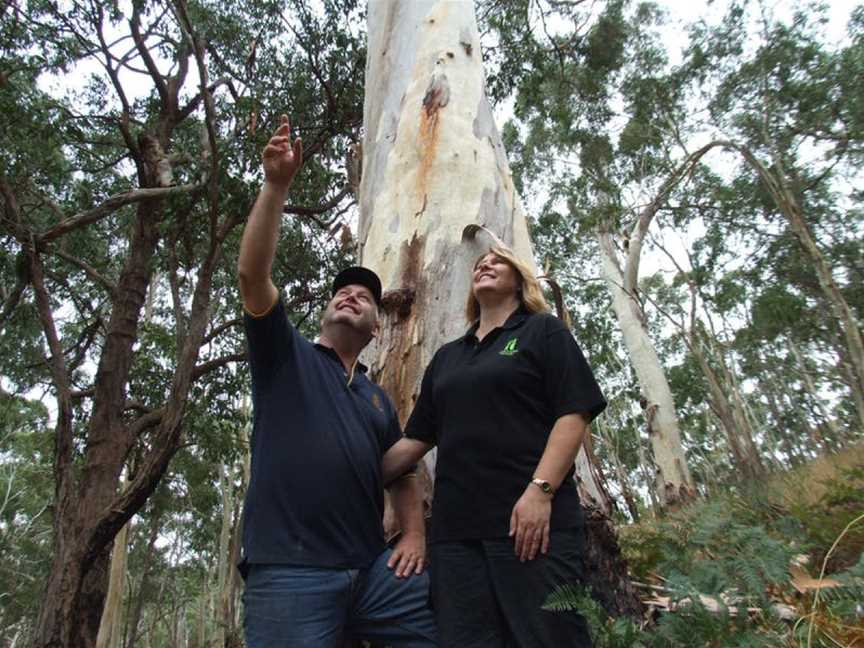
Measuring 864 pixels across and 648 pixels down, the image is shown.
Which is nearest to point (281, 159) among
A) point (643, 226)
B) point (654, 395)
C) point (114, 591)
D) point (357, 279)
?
point (357, 279)

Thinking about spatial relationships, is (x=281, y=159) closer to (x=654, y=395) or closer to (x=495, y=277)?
(x=495, y=277)

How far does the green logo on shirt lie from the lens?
1596mm

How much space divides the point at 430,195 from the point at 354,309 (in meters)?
0.70

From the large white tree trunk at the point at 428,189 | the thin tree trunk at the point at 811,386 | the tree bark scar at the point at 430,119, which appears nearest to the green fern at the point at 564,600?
the large white tree trunk at the point at 428,189

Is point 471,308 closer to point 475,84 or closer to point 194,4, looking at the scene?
point 475,84

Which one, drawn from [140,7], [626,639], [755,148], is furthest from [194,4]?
[755,148]

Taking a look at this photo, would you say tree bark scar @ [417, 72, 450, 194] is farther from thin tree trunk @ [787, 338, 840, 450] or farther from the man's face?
thin tree trunk @ [787, 338, 840, 450]

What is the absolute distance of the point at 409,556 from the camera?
1605 mm

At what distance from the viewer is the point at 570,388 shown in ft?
4.87

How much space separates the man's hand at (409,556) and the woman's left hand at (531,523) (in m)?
0.33

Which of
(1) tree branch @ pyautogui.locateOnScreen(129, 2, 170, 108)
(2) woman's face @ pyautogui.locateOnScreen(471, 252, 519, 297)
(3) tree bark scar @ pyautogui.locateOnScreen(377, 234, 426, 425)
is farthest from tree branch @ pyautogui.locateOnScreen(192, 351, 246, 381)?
(2) woman's face @ pyautogui.locateOnScreen(471, 252, 519, 297)

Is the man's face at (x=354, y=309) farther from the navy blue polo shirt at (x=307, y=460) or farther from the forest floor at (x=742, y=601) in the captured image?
the forest floor at (x=742, y=601)

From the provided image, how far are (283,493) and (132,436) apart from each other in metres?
4.50

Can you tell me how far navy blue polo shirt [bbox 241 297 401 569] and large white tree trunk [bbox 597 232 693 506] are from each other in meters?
7.62
